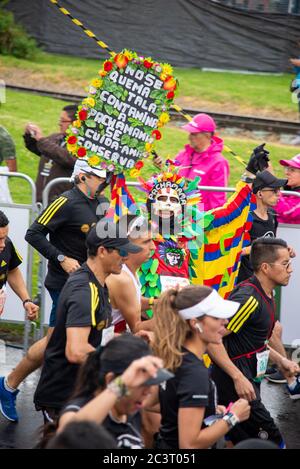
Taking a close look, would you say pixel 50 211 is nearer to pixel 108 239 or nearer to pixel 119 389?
pixel 108 239

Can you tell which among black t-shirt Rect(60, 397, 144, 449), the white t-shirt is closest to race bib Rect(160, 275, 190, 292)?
the white t-shirt

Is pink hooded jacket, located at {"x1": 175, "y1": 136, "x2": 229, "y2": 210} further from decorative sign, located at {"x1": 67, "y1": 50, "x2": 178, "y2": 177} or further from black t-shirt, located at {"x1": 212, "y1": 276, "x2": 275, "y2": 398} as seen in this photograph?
black t-shirt, located at {"x1": 212, "y1": 276, "x2": 275, "y2": 398}

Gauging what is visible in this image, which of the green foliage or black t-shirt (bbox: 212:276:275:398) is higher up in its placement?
the green foliage

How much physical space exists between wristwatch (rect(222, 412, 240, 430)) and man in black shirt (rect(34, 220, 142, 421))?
3.01 feet

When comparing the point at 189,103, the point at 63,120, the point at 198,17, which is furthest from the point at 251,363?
the point at 198,17

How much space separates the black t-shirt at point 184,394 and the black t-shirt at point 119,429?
1.64ft

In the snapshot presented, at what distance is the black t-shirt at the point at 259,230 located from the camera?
927cm

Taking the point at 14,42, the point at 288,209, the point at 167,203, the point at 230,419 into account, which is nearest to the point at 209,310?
the point at 230,419

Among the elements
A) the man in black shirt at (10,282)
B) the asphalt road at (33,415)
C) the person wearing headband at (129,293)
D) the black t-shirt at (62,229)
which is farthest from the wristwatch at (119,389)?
the black t-shirt at (62,229)

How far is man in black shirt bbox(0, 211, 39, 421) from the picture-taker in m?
7.98

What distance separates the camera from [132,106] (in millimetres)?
8555

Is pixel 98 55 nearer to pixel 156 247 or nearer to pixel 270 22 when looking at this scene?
pixel 270 22

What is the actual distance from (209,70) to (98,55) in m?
2.57
